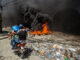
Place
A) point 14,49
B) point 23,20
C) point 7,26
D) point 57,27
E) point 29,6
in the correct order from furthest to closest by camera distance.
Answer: point 7,26, point 23,20, point 29,6, point 57,27, point 14,49

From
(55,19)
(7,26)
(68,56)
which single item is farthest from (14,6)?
(68,56)

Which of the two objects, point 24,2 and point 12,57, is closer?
point 12,57

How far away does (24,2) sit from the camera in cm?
1725

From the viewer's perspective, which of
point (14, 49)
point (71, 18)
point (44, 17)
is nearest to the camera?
point (14, 49)

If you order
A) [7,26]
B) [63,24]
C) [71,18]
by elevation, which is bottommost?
[7,26]

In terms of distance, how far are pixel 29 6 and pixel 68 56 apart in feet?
48.3

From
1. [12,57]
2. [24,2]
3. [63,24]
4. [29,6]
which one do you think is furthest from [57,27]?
[12,57]

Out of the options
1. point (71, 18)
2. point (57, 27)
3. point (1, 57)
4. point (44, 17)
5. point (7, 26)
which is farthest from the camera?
point (7, 26)

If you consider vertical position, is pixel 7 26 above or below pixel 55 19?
below

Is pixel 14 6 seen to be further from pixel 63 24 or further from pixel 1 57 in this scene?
pixel 1 57

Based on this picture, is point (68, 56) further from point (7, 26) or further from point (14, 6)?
point (7, 26)

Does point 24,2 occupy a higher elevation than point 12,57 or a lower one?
higher

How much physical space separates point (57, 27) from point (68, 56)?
10.8m

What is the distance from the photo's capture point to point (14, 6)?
18125 millimetres
